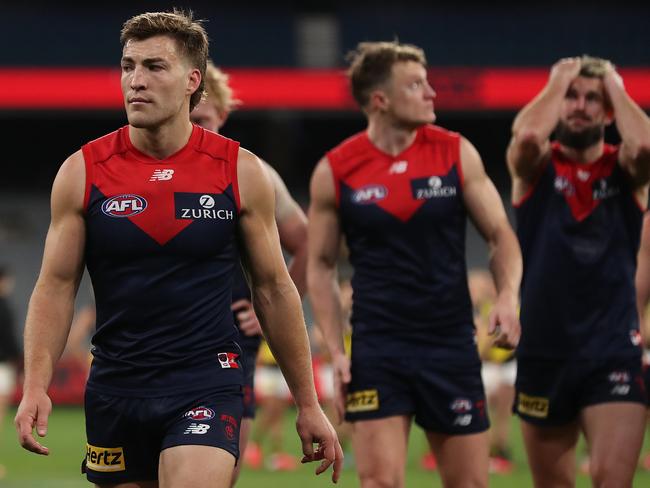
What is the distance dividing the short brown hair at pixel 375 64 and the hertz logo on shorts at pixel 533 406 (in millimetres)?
1769

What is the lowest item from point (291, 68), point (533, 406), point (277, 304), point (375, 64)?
point (533, 406)

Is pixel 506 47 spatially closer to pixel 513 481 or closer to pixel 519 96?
pixel 519 96

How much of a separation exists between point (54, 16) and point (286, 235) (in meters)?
17.4

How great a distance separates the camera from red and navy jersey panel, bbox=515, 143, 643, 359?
21.5 feet

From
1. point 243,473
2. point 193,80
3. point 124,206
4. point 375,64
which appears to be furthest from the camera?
point 243,473

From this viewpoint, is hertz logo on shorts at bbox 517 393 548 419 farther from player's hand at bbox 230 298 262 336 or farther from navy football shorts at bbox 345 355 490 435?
player's hand at bbox 230 298 262 336

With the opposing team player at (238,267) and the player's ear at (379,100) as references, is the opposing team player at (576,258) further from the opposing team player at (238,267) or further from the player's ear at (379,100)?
the opposing team player at (238,267)

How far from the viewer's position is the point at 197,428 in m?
4.66

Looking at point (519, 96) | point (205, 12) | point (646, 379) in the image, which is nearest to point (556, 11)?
point (519, 96)

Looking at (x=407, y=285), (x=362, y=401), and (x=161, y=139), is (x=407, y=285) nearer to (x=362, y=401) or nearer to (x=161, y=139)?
(x=362, y=401)

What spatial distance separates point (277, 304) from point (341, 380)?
171 centimetres

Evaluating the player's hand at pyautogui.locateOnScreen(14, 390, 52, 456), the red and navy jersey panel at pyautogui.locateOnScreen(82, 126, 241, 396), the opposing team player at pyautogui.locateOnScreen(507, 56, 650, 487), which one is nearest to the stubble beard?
the opposing team player at pyautogui.locateOnScreen(507, 56, 650, 487)

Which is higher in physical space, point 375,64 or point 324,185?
Answer: point 375,64

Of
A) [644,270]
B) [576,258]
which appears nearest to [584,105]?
[576,258]
